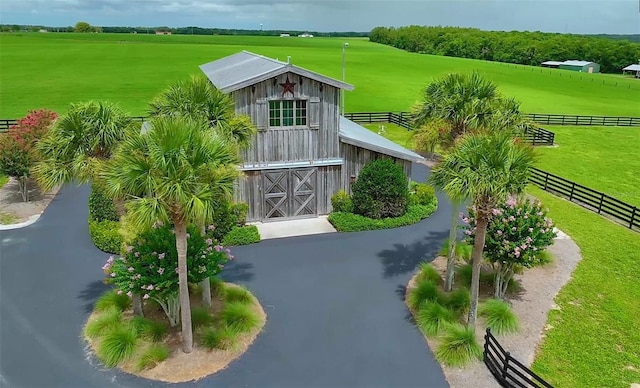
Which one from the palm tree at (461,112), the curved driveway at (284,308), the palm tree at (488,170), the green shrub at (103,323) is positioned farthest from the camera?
the palm tree at (461,112)

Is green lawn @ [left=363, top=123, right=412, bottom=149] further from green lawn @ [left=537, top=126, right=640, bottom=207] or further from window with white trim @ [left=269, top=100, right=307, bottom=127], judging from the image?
window with white trim @ [left=269, top=100, right=307, bottom=127]

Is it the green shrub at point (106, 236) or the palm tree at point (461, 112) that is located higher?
the palm tree at point (461, 112)

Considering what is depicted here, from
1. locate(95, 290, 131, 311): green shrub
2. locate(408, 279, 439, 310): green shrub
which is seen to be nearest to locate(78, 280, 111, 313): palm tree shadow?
locate(95, 290, 131, 311): green shrub

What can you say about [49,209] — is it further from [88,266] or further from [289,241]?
[289,241]

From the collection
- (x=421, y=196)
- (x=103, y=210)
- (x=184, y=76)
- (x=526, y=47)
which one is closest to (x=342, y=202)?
(x=421, y=196)

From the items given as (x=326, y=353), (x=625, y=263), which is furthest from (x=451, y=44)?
(x=326, y=353)

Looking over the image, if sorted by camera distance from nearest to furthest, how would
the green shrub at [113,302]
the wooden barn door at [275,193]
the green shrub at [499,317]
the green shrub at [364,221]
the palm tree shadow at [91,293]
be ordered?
the green shrub at [499,317] → the green shrub at [113,302] → the palm tree shadow at [91,293] → the green shrub at [364,221] → the wooden barn door at [275,193]

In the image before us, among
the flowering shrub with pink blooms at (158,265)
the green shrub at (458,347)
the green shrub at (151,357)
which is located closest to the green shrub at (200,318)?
the flowering shrub with pink blooms at (158,265)

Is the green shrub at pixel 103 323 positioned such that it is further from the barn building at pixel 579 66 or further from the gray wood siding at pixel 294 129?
the barn building at pixel 579 66
